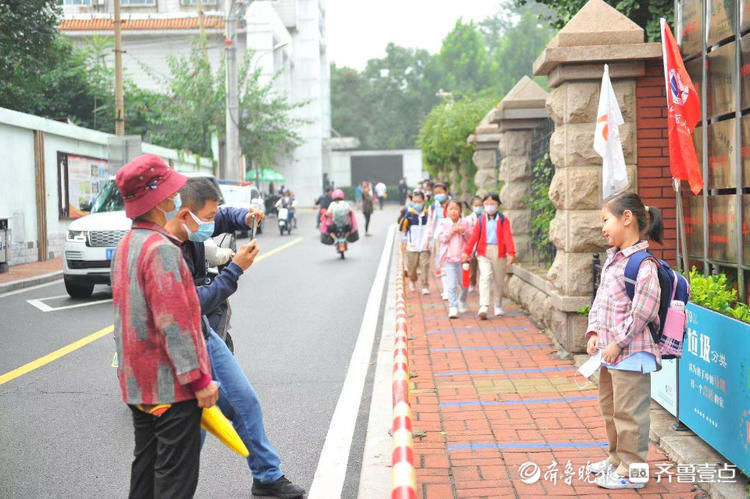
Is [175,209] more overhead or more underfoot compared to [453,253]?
more overhead

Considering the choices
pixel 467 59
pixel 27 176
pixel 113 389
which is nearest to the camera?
pixel 113 389

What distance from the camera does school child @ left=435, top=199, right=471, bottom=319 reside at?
456 inches

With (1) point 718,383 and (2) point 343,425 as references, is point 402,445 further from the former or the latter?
(2) point 343,425

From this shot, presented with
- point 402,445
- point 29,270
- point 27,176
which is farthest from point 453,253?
Result: point 27,176

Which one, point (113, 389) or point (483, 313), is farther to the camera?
point (483, 313)

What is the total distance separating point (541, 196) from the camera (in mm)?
12203

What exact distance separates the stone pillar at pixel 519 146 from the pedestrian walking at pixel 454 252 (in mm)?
1353

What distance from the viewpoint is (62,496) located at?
4.98 metres

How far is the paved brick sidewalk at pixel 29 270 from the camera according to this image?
55.8 ft

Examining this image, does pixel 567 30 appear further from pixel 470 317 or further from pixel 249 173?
pixel 249 173

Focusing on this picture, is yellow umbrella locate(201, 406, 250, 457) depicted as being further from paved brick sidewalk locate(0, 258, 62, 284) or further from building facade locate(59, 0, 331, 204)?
building facade locate(59, 0, 331, 204)

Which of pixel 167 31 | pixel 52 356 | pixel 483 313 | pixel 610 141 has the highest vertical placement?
pixel 167 31

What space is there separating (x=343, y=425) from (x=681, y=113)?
11.0ft

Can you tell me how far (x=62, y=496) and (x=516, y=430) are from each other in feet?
9.70
